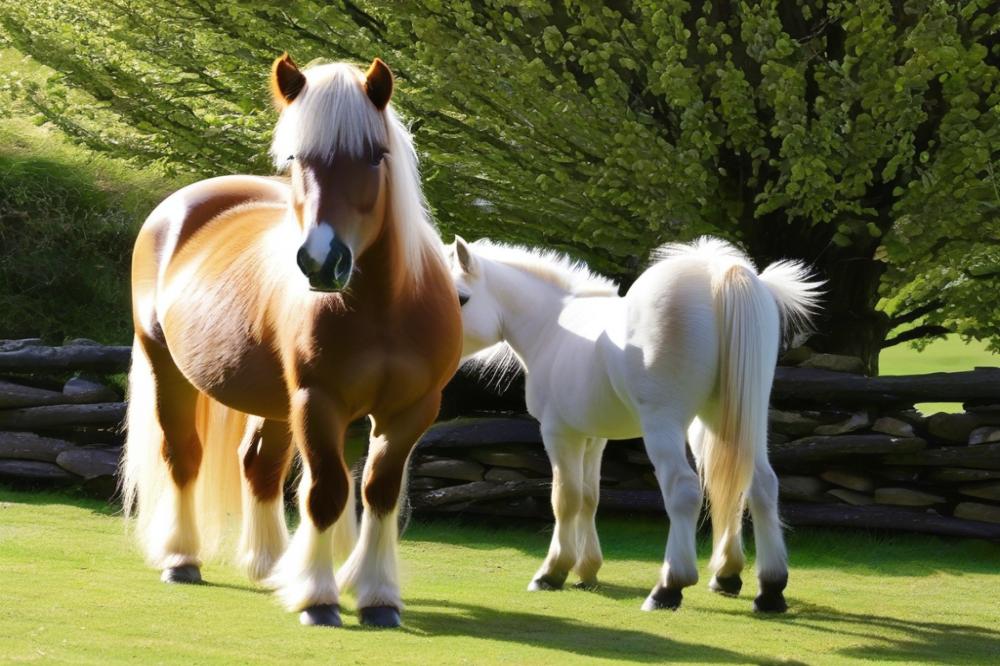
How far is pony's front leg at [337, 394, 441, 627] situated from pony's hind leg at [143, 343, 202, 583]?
1.23 meters

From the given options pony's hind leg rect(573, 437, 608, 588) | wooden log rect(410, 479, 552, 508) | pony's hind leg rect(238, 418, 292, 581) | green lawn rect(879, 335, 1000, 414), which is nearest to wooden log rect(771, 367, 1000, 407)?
wooden log rect(410, 479, 552, 508)

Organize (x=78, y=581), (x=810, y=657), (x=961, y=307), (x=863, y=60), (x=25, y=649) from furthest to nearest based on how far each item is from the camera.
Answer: (x=961, y=307) < (x=863, y=60) < (x=78, y=581) < (x=810, y=657) < (x=25, y=649)

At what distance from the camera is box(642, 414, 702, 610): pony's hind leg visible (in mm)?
5340

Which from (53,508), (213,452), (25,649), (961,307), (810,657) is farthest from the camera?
(961,307)

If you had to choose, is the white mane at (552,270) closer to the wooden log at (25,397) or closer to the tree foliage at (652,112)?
the tree foliage at (652,112)

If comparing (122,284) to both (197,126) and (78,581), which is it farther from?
(78,581)

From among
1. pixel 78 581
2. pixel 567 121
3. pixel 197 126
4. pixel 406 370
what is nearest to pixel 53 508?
pixel 197 126

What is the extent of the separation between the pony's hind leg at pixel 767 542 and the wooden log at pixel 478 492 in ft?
9.49

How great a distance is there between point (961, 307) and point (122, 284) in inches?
302

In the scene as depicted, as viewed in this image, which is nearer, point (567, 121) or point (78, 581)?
point (78, 581)

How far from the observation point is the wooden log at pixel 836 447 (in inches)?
314

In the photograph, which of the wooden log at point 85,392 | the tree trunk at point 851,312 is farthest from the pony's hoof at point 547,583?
the wooden log at point 85,392

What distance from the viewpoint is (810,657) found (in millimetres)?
4441

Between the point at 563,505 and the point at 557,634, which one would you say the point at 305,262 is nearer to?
the point at 557,634
